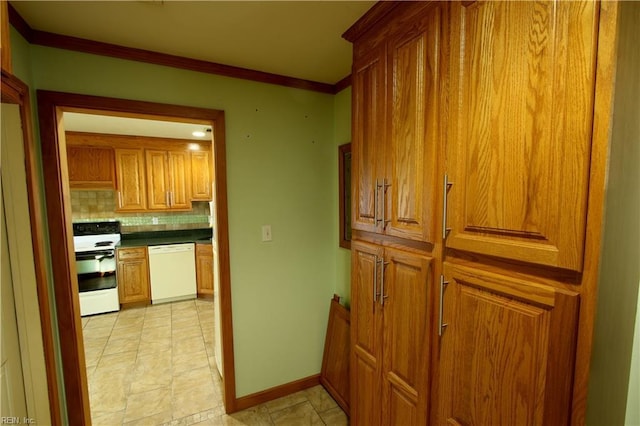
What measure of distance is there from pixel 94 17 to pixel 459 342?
2.14 meters

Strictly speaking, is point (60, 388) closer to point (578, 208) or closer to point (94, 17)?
point (94, 17)

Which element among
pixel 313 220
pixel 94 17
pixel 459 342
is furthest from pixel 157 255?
pixel 459 342

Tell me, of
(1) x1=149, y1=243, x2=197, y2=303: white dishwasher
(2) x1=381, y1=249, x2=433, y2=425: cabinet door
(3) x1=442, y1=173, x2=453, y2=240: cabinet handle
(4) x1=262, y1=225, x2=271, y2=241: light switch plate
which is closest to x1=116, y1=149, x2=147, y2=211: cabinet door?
(1) x1=149, y1=243, x2=197, y2=303: white dishwasher

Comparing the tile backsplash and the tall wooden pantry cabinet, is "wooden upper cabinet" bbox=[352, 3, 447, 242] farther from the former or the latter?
the tile backsplash

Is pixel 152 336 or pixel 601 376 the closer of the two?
pixel 601 376

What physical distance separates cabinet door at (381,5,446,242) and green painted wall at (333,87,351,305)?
0.96 meters

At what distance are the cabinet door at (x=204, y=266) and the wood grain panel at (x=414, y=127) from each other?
12.1 ft

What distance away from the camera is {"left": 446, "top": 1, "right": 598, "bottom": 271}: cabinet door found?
26.6 inches

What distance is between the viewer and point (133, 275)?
13.0 feet

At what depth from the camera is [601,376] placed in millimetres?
740

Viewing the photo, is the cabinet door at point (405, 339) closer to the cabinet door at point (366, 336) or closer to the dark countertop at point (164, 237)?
the cabinet door at point (366, 336)

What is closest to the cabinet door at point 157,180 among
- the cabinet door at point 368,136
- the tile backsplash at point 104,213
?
the tile backsplash at point 104,213

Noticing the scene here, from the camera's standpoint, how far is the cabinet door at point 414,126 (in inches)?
40.2

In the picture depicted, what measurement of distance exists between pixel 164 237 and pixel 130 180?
0.99m
